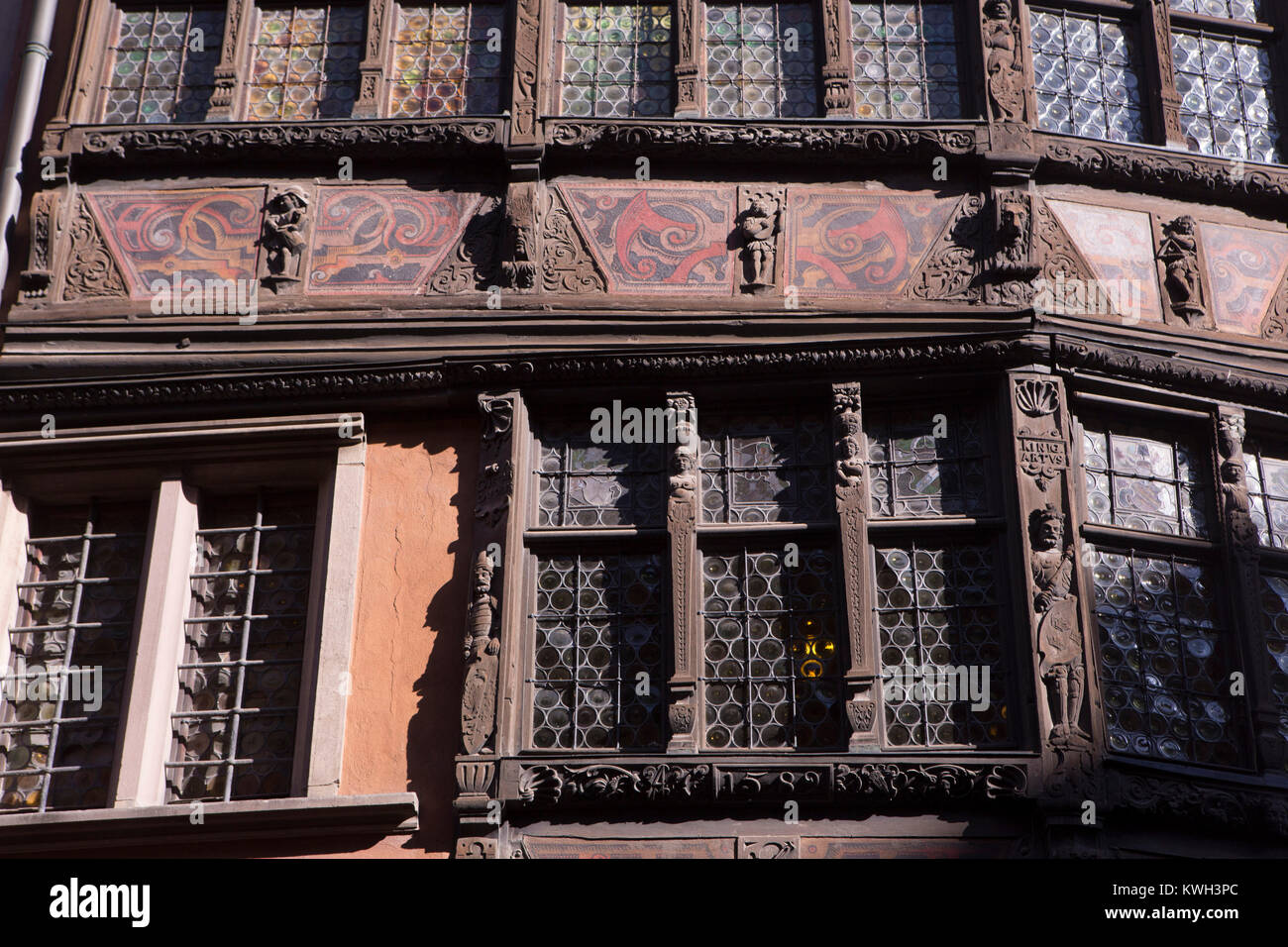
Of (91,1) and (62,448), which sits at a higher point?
(91,1)

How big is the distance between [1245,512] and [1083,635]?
1203 mm

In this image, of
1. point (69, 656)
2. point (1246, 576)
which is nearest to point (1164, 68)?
point (1246, 576)

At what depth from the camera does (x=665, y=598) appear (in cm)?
870

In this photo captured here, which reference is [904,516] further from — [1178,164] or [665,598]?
[1178,164]

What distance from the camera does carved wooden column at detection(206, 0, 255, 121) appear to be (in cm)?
1020

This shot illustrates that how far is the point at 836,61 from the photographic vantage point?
1016 centimetres

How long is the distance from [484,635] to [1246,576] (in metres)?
3.56

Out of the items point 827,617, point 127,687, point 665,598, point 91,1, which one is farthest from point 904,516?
point 91,1

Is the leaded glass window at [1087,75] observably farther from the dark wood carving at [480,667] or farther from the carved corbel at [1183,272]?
the dark wood carving at [480,667]

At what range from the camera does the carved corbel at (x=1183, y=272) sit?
9.49m

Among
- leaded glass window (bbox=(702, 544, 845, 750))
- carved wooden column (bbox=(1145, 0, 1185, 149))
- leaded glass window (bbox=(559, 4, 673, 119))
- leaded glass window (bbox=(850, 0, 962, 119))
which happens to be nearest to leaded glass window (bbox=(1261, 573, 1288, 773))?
leaded glass window (bbox=(702, 544, 845, 750))

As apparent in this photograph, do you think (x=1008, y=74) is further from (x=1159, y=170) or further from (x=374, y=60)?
(x=374, y=60)

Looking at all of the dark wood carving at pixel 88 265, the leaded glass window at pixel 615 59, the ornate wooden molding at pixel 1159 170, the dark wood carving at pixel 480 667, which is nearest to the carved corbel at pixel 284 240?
the dark wood carving at pixel 88 265

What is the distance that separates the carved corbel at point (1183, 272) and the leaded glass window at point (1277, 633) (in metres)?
1.40
